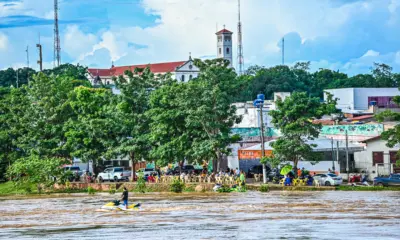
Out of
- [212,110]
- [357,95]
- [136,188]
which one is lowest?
[136,188]

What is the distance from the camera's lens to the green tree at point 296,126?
5778 cm

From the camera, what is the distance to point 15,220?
43344 millimetres

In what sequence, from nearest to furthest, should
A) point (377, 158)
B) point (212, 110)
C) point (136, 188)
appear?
point (212, 110), point (377, 158), point (136, 188)

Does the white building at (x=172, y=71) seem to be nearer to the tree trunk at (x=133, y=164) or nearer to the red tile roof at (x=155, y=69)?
the red tile roof at (x=155, y=69)

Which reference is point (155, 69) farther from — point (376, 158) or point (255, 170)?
point (376, 158)

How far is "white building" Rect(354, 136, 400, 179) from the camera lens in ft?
200

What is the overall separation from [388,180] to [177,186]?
15080 millimetres

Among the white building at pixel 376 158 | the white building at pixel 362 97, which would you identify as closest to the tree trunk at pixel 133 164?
the white building at pixel 376 158

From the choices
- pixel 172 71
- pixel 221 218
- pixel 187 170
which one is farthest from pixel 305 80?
pixel 221 218

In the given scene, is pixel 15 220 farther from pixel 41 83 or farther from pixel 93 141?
pixel 41 83

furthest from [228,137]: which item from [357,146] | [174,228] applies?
[174,228]

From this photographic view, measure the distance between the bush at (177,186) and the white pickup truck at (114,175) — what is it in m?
10.1

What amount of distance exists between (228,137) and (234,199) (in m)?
11.7

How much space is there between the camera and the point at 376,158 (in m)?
62.5
